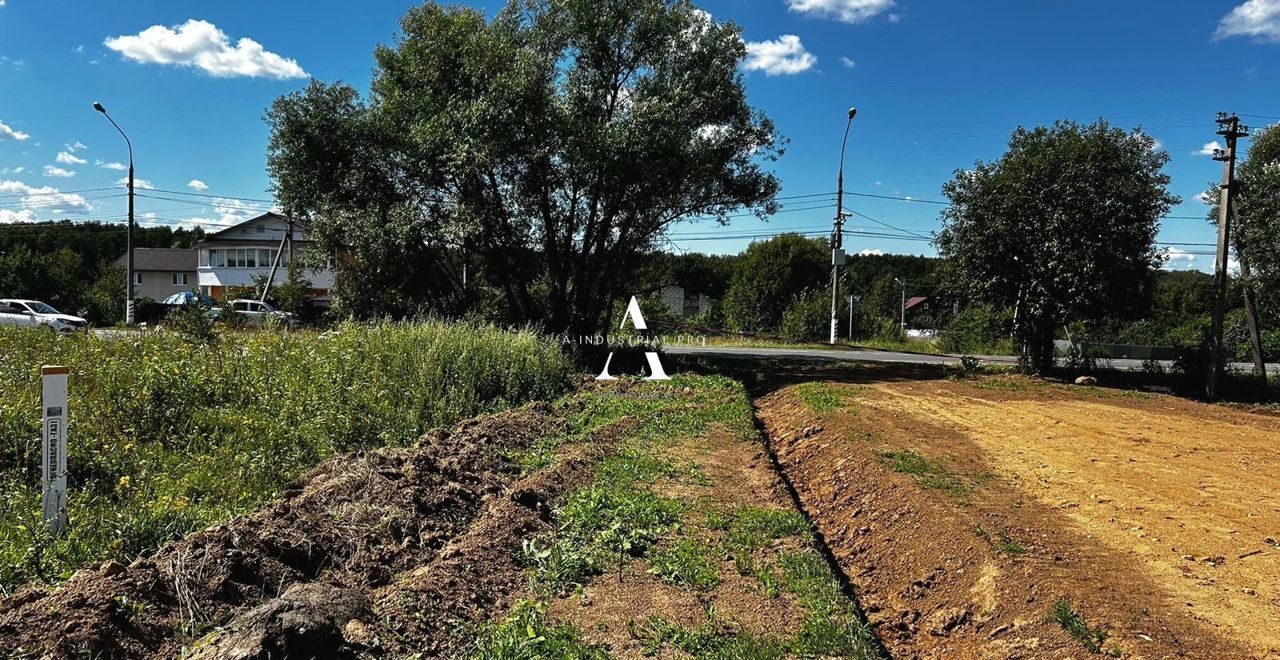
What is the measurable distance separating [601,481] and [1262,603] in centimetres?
445

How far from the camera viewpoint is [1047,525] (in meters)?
5.15

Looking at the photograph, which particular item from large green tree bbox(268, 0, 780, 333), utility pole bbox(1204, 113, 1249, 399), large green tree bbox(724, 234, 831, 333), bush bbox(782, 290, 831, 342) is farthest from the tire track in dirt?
large green tree bbox(724, 234, 831, 333)

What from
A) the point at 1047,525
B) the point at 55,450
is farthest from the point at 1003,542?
the point at 55,450

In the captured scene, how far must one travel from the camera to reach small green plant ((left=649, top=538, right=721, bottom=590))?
407 centimetres

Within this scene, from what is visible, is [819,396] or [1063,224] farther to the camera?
[1063,224]

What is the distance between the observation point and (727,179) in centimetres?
1719

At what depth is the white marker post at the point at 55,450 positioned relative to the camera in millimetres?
3973

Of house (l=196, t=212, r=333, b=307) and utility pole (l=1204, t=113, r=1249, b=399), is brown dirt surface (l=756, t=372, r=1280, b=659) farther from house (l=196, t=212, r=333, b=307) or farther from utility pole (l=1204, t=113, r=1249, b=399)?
house (l=196, t=212, r=333, b=307)

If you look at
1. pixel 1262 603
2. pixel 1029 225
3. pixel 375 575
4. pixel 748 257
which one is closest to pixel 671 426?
pixel 375 575

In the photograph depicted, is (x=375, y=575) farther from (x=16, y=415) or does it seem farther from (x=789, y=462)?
(x=789, y=462)

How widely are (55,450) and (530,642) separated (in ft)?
10.6

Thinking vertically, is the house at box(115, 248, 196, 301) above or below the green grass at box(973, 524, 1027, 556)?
above

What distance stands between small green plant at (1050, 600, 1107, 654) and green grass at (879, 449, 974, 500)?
2.04m

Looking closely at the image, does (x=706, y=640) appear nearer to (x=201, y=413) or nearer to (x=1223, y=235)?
(x=201, y=413)
